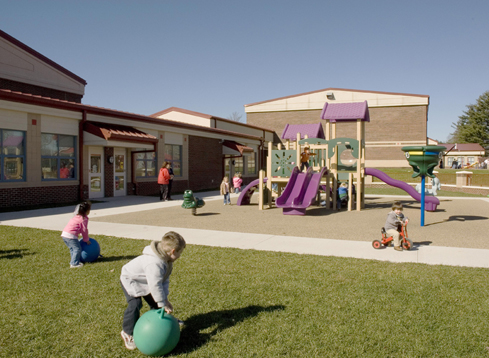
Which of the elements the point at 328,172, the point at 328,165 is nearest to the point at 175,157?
the point at 328,165

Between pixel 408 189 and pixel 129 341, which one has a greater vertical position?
pixel 408 189

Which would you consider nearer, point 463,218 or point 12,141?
point 463,218

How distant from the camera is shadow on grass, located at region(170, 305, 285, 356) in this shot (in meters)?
3.89

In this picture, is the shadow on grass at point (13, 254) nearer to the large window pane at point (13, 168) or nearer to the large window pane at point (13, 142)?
the large window pane at point (13, 168)

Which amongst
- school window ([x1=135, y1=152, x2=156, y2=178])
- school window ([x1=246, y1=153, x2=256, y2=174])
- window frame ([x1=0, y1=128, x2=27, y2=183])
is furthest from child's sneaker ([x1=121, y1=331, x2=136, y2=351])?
school window ([x1=246, y1=153, x2=256, y2=174])

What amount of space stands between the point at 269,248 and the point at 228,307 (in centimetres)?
347

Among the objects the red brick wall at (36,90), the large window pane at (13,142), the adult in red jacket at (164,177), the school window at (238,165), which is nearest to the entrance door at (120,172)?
the adult in red jacket at (164,177)

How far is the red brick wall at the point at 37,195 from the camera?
1491 centimetres

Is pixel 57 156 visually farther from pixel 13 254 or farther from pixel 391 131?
pixel 391 131

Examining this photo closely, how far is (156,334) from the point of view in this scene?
3547 mm

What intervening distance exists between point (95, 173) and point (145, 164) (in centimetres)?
362

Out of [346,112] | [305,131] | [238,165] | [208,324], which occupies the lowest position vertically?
[208,324]

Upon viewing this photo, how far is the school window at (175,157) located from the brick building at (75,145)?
6cm

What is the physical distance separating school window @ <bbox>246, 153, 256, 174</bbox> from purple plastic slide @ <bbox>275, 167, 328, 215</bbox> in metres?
19.5
